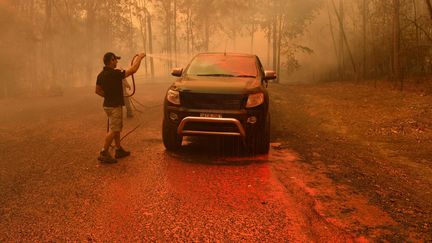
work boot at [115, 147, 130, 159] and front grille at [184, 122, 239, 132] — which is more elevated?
front grille at [184, 122, 239, 132]

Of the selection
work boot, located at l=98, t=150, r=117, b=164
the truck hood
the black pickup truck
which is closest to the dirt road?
work boot, located at l=98, t=150, r=117, b=164

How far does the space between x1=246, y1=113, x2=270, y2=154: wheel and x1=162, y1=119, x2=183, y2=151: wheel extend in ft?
4.31

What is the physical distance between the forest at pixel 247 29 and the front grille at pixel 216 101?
6111 mm

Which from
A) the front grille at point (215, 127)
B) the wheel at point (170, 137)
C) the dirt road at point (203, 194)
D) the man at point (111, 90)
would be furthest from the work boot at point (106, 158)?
the front grille at point (215, 127)

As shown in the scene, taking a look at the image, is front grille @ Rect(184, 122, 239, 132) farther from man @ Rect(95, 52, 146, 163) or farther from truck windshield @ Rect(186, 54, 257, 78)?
truck windshield @ Rect(186, 54, 257, 78)

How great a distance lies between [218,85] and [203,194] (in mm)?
2340

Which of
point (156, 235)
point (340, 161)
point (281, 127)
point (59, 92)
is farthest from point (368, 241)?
point (59, 92)

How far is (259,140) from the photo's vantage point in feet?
21.6

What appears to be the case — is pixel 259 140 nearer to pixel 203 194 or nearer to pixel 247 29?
pixel 203 194

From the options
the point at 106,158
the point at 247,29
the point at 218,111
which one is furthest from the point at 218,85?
the point at 247,29

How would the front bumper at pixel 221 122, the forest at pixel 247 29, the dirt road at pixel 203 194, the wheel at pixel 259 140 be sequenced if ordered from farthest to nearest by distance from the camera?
the forest at pixel 247 29 < the wheel at pixel 259 140 < the front bumper at pixel 221 122 < the dirt road at pixel 203 194

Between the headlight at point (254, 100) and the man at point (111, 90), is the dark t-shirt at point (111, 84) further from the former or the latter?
the headlight at point (254, 100)

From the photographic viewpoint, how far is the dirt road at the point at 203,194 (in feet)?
12.6

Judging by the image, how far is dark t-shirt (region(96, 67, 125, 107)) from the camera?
20.4ft
